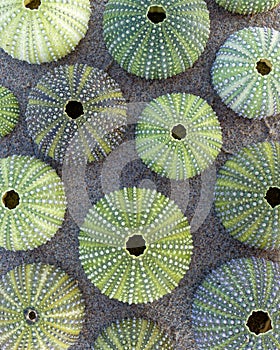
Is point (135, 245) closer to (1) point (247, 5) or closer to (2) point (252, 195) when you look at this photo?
(2) point (252, 195)

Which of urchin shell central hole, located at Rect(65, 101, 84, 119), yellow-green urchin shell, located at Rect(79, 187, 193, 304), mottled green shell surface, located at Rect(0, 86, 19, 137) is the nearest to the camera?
yellow-green urchin shell, located at Rect(79, 187, 193, 304)

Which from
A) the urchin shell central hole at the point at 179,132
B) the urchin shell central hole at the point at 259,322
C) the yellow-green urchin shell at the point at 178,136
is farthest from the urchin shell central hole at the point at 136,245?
the urchin shell central hole at the point at 259,322

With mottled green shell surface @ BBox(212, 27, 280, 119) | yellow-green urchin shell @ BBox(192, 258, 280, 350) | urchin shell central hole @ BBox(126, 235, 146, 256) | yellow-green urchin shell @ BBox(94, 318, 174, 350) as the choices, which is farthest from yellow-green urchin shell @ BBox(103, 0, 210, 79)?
yellow-green urchin shell @ BBox(94, 318, 174, 350)

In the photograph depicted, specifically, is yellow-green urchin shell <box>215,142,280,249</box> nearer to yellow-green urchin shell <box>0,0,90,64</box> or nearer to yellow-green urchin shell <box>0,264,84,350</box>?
yellow-green urchin shell <box>0,264,84,350</box>

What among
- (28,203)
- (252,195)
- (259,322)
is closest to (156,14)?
(252,195)

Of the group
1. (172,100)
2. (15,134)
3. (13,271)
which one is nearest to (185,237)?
(172,100)
